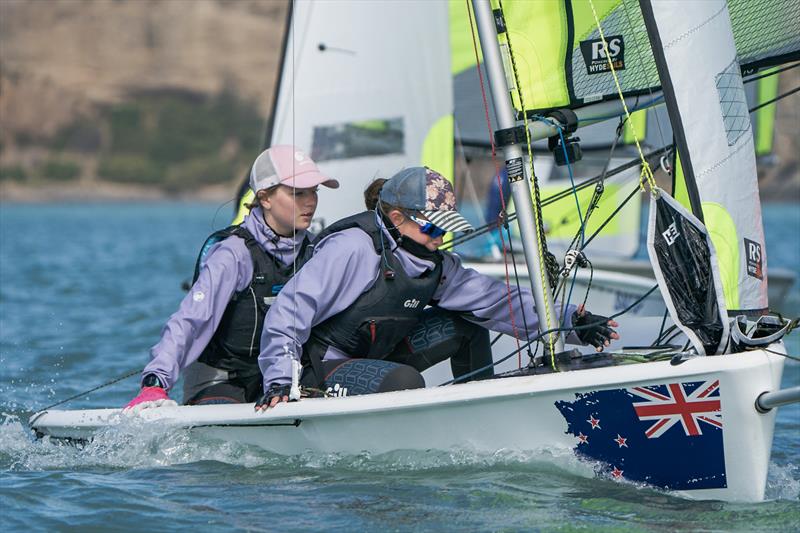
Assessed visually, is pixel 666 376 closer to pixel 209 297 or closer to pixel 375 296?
pixel 375 296

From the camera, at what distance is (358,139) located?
648 centimetres

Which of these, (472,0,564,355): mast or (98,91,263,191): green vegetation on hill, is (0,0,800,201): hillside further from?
(472,0,564,355): mast

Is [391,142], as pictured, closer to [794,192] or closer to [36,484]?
[36,484]

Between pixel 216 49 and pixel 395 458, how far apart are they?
54.4 meters

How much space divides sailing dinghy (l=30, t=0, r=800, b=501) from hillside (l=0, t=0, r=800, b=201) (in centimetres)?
5089

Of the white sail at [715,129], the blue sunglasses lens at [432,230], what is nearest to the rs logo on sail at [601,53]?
the white sail at [715,129]

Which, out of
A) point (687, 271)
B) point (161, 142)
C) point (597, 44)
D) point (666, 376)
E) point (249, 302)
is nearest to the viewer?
point (666, 376)

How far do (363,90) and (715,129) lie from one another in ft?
10.7

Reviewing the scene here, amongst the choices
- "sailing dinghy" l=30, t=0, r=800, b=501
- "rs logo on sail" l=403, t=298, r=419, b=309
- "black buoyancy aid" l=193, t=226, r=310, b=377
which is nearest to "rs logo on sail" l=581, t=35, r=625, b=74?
"sailing dinghy" l=30, t=0, r=800, b=501

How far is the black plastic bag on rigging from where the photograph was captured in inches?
128

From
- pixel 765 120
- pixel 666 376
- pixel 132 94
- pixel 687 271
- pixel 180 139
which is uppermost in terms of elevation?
pixel 132 94

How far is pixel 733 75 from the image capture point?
3.53 meters

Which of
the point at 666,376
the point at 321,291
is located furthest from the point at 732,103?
the point at 321,291

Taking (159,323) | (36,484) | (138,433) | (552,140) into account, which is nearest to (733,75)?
(552,140)
